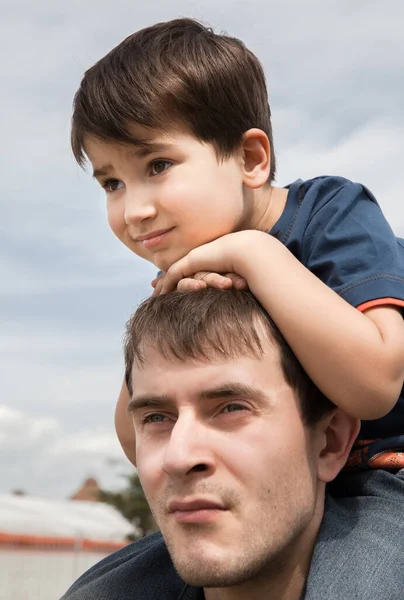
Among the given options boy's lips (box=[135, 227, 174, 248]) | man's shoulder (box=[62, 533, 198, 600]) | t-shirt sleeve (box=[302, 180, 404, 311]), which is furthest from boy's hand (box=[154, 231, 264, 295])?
man's shoulder (box=[62, 533, 198, 600])

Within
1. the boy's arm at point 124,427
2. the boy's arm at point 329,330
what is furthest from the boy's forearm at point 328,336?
the boy's arm at point 124,427

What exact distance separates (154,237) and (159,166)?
0.81ft

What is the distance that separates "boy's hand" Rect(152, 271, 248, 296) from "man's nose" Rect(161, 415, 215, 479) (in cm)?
51

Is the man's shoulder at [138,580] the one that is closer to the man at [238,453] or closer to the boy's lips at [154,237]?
the man at [238,453]

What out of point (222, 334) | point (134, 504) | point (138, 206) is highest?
point (138, 206)

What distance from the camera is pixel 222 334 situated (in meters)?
3.21

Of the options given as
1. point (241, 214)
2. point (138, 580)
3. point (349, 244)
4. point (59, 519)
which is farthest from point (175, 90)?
point (59, 519)

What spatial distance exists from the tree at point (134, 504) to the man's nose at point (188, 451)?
32152 millimetres

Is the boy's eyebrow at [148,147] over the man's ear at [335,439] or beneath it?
over

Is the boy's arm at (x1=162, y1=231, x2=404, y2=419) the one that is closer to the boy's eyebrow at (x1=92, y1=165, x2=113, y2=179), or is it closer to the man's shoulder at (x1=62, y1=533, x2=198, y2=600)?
the boy's eyebrow at (x1=92, y1=165, x2=113, y2=179)

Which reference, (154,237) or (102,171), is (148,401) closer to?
(154,237)

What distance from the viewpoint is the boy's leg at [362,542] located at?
2.99 metres

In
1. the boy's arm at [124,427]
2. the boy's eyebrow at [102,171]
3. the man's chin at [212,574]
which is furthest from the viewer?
the boy's arm at [124,427]

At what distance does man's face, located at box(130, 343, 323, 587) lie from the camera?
302 cm
